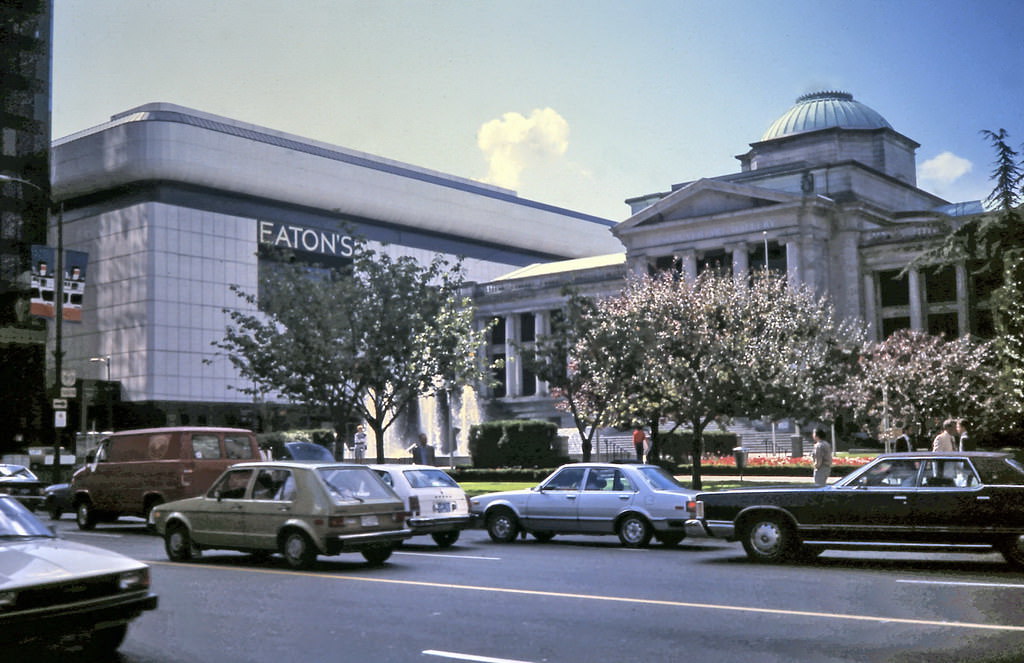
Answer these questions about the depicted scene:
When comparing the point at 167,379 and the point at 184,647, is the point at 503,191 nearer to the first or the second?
the point at 167,379

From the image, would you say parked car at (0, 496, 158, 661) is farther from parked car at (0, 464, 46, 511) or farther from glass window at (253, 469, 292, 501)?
parked car at (0, 464, 46, 511)

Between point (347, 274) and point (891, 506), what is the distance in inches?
934

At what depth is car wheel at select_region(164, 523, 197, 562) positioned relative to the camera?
1628cm

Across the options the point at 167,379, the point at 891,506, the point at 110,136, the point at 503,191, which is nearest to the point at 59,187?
the point at 110,136

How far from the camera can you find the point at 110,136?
85.2 metres

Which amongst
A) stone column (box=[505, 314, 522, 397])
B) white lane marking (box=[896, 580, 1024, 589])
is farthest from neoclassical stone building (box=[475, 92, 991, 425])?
white lane marking (box=[896, 580, 1024, 589])

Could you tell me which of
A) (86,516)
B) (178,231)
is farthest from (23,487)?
(178,231)

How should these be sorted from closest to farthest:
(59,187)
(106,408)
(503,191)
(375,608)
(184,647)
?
(184,647)
(375,608)
(106,408)
(59,187)
(503,191)

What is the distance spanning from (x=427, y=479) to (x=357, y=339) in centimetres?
1494

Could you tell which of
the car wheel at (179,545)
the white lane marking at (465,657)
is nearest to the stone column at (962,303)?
the car wheel at (179,545)

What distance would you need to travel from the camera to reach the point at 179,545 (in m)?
16.4

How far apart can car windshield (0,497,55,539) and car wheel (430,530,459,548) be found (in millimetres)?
9686

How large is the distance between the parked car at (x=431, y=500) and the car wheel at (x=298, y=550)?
10.2 feet

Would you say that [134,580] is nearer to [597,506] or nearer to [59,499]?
[597,506]
